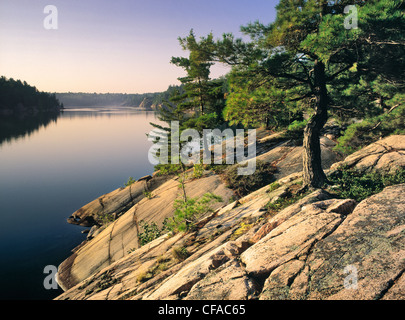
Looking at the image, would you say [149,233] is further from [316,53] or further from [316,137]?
[316,53]

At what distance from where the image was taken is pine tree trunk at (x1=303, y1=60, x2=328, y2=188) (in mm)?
8656

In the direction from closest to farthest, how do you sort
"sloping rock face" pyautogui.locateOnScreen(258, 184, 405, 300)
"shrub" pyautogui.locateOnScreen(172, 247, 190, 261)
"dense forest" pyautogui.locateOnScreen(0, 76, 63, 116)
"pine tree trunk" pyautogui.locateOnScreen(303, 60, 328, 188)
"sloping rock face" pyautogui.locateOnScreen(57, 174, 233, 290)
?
1. "sloping rock face" pyautogui.locateOnScreen(258, 184, 405, 300)
2. "shrub" pyautogui.locateOnScreen(172, 247, 190, 261)
3. "pine tree trunk" pyautogui.locateOnScreen(303, 60, 328, 188)
4. "sloping rock face" pyautogui.locateOnScreen(57, 174, 233, 290)
5. "dense forest" pyautogui.locateOnScreen(0, 76, 63, 116)

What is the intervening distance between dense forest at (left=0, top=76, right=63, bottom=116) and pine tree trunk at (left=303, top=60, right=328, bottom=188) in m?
139

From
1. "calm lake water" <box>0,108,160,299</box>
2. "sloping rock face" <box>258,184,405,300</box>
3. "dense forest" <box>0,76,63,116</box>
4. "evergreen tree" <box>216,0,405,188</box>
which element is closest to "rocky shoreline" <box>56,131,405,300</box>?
"sloping rock face" <box>258,184,405,300</box>

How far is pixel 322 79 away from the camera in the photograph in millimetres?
8586

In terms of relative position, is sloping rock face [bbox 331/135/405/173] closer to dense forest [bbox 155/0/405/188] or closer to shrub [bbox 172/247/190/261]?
dense forest [bbox 155/0/405/188]

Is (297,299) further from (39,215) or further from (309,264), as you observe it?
(39,215)

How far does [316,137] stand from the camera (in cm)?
907

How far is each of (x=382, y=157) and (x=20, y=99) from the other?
153 metres

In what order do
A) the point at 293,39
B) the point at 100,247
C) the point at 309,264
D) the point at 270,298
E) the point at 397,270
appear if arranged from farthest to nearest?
the point at 100,247 → the point at 293,39 → the point at 309,264 → the point at 270,298 → the point at 397,270

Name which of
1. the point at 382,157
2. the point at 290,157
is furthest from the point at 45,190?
the point at 382,157

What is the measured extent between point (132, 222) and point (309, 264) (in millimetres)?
14973

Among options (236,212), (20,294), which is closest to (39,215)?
(20,294)

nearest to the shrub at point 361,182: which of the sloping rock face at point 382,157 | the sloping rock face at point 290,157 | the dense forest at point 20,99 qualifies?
the sloping rock face at point 382,157
